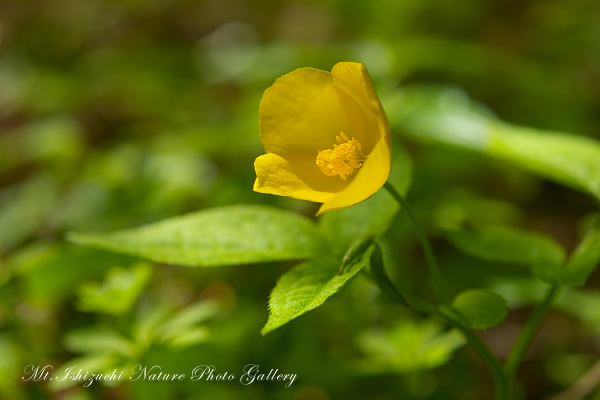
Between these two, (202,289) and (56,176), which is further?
(56,176)

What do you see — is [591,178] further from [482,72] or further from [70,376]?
[482,72]

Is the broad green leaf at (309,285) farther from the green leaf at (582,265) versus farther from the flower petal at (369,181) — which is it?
the green leaf at (582,265)

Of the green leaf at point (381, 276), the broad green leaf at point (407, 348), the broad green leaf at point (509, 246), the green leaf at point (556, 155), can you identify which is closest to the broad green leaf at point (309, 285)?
the green leaf at point (381, 276)

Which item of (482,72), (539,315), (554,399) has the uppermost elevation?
(539,315)

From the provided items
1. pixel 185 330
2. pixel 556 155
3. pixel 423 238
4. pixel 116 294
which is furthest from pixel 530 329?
pixel 116 294

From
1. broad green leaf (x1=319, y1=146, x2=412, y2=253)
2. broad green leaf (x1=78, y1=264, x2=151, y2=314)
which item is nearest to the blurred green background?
broad green leaf (x1=78, y1=264, x2=151, y2=314)

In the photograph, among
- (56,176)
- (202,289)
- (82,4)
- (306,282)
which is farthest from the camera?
(82,4)

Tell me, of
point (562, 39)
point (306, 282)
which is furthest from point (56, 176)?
point (562, 39)

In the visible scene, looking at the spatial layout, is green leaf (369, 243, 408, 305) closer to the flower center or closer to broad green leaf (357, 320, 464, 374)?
the flower center
